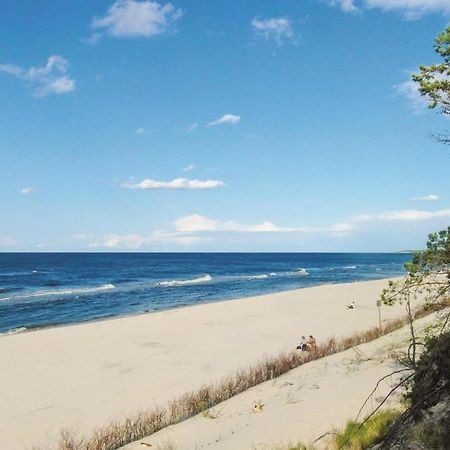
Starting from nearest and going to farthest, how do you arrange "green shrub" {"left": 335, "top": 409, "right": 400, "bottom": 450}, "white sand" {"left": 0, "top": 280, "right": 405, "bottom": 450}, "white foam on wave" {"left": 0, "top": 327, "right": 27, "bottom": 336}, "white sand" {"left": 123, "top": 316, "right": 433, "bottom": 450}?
"green shrub" {"left": 335, "top": 409, "right": 400, "bottom": 450} → "white sand" {"left": 123, "top": 316, "right": 433, "bottom": 450} → "white sand" {"left": 0, "top": 280, "right": 405, "bottom": 450} → "white foam on wave" {"left": 0, "top": 327, "right": 27, "bottom": 336}

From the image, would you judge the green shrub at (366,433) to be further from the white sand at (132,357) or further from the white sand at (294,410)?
the white sand at (132,357)

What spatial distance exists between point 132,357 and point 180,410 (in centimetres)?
981

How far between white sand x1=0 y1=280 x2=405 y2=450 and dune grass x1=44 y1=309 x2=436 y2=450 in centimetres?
160

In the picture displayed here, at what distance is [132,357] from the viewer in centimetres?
2164

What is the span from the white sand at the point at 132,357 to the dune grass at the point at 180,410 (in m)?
1.60

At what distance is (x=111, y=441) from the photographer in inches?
417

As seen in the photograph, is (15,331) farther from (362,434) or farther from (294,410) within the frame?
(362,434)

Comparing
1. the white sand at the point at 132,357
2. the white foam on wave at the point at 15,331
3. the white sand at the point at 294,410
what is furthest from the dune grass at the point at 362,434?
the white foam on wave at the point at 15,331

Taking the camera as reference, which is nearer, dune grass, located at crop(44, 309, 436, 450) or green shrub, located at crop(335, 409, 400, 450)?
green shrub, located at crop(335, 409, 400, 450)

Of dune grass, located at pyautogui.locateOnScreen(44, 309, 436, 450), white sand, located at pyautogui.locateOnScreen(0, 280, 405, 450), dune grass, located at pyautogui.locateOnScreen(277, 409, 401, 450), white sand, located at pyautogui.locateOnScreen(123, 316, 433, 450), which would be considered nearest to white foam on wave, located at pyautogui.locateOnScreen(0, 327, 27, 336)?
white sand, located at pyautogui.locateOnScreen(0, 280, 405, 450)

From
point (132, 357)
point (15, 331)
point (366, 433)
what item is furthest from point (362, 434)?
point (15, 331)

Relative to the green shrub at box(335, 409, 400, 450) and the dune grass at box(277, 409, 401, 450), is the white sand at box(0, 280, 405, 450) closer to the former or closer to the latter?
the dune grass at box(277, 409, 401, 450)

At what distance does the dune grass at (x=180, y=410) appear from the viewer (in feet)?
34.8

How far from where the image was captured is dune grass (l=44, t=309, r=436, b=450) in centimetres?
1060
